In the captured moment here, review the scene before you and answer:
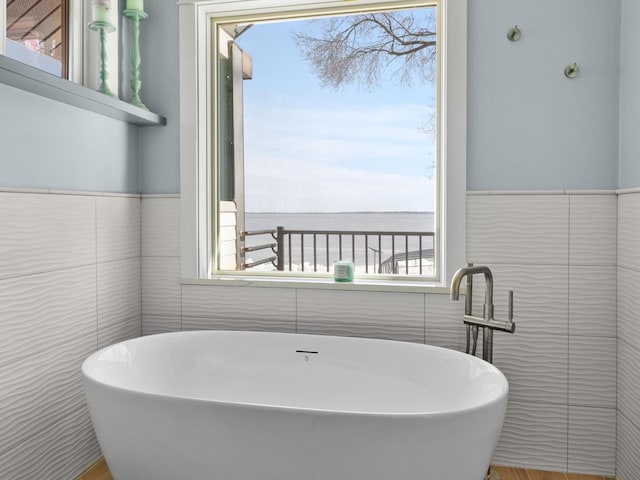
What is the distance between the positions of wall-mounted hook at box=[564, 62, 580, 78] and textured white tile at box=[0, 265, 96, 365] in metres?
2.32

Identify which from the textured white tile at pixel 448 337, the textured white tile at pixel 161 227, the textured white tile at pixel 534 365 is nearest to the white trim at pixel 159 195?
the textured white tile at pixel 161 227

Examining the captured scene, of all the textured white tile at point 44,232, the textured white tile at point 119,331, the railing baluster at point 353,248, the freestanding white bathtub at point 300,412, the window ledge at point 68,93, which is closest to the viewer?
the freestanding white bathtub at point 300,412

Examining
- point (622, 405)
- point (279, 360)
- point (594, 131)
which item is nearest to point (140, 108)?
point (279, 360)

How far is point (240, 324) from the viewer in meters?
2.61

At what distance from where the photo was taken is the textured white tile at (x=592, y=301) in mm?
2229

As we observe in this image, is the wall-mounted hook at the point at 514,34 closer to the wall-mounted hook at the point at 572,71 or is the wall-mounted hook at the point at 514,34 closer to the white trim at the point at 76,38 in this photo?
the wall-mounted hook at the point at 572,71

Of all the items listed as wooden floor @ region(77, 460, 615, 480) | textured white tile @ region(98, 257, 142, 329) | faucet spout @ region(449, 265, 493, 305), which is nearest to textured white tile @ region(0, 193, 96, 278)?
textured white tile @ region(98, 257, 142, 329)

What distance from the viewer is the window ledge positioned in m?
1.70

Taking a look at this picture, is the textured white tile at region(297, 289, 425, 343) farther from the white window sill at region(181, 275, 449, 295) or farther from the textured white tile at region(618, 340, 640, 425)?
the textured white tile at region(618, 340, 640, 425)

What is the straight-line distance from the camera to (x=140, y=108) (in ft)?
8.11

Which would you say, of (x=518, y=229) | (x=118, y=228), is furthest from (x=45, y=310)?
(x=518, y=229)

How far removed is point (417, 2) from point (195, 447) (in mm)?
2207

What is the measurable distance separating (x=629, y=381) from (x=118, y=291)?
2.38m

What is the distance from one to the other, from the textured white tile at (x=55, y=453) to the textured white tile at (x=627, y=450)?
2.38 meters
